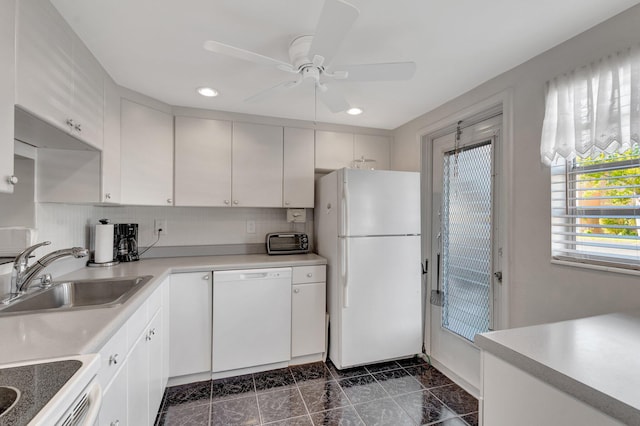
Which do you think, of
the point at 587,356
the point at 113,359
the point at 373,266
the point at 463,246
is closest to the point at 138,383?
the point at 113,359

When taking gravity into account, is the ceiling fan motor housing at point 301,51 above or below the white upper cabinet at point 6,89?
above

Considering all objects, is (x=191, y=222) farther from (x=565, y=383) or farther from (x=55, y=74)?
(x=565, y=383)

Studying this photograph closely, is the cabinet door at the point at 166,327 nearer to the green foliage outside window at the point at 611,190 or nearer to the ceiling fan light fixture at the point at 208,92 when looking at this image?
the ceiling fan light fixture at the point at 208,92

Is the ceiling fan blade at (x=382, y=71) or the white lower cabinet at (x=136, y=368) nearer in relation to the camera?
the white lower cabinet at (x=136, y=368)

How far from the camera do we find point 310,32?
1.45m

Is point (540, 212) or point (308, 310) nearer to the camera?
point (540, 212)

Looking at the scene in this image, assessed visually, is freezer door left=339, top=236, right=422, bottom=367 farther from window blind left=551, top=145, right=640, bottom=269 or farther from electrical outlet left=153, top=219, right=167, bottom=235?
electrical outlet left=153, top=219, right=167, bottom=235

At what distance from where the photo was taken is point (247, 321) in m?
2.31

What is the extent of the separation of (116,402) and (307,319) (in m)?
1.51

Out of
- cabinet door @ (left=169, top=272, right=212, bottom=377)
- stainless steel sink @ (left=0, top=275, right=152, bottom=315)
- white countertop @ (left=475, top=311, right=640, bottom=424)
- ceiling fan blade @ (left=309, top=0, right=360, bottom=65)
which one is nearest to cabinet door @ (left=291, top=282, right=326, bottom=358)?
cabinet door @ (left=169, top=272, right=212, bottom=377)

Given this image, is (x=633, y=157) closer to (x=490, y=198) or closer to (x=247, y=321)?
(x=490, y=198)

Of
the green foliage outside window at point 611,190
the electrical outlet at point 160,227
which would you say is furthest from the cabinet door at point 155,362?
the green foliage outside window at point 611,190

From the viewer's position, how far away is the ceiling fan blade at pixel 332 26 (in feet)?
3.24

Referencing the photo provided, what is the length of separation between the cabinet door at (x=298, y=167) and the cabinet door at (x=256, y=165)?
0.22 ft
